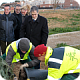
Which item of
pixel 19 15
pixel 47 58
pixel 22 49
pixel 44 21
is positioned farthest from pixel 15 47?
pixel 19 15

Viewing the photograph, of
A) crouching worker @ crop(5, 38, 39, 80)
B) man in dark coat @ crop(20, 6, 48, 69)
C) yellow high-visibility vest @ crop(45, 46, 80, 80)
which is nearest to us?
yellow high-visibility vest @ crop(45, 46, 80, 80)

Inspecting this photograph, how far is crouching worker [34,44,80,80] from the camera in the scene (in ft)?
6.00

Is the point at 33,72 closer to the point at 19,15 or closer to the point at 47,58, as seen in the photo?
the point at 47,58

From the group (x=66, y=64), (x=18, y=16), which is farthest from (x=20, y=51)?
(x=18, y=16)

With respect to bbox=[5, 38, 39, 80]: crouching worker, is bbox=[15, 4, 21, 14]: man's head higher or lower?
higher

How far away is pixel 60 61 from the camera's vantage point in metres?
1.84

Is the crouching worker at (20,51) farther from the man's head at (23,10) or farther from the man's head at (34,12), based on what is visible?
the man's head at (23,10)

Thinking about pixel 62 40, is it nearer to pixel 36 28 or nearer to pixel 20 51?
pixel 36 28

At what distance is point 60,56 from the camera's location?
6.16 ft

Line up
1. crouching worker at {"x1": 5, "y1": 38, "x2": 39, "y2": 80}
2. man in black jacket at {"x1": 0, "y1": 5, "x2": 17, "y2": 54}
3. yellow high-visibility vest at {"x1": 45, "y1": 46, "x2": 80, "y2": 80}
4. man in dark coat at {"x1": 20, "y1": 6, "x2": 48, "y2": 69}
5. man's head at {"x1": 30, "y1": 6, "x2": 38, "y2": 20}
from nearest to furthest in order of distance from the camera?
1. yellow high-visibility vest at {"x1": 45, "y1": 46, "x2": 80, "y2": 80}
2. crouching worker at {"x1": 5, "y1": 38, "x2": 39, "y2": 80}
3. man's head at {"x1": 30, "y1": 6, "x2": 38, "y2": 20}
4. man in dark coat at {"x1": 20, "y1": 6, "x2": 48, "y2": 69}
5. man in black jacket at {"x1": 0, "y1": 5, "x2": 17, "y2": 54}

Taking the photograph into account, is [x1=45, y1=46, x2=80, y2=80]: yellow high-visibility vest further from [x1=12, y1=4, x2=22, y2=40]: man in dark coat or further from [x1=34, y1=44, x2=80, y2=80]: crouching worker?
[x1=12, y1=4, x2=22, y2=40]: man in dark coat

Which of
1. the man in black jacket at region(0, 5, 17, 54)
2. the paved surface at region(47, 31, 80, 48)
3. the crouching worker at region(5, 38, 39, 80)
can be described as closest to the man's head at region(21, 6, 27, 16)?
the man in black jacket at region(0, 5, 17, 54)

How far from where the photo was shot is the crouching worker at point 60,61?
6.00ft

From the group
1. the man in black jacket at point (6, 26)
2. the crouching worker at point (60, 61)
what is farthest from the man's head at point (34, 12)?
the crouching worker at point (60, 61)
